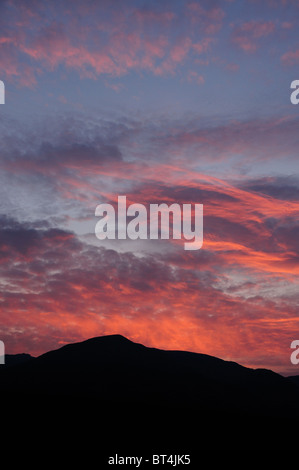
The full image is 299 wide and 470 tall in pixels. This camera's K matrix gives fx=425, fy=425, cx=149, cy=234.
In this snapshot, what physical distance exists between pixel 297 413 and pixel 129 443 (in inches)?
4500

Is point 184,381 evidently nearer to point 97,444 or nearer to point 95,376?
point 95,376

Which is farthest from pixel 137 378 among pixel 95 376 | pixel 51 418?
pixel 51 418

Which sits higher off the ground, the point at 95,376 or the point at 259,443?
the point at 95,376

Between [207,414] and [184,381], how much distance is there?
70.8 m

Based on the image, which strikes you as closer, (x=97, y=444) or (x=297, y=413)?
(x=97, y=444)
